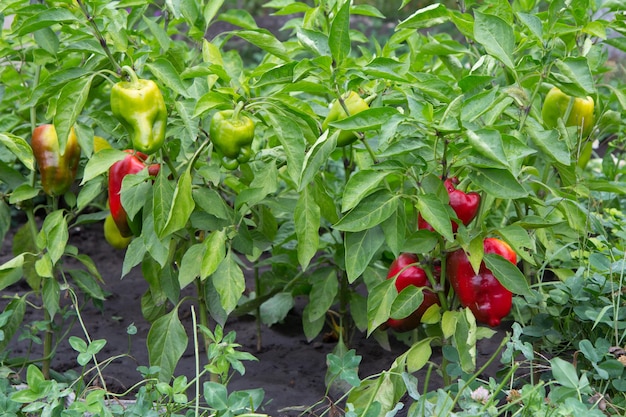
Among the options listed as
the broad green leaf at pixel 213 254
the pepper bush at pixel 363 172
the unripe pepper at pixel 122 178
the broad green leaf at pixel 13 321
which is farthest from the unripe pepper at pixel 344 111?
the broad green leaf at pixel 13 321

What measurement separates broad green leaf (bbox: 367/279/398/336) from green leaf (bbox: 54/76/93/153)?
75cm

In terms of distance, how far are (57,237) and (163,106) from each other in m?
0.50

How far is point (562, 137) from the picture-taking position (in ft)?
6.82

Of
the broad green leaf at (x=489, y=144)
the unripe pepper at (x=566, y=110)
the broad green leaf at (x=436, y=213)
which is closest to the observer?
the broad green leaf at (x=489, y=144)

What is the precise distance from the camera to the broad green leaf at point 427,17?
5.82 feet

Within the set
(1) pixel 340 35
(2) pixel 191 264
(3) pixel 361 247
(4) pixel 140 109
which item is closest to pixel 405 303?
(3) pixel 361 247

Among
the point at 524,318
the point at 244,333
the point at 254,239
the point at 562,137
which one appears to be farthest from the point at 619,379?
the point at 244,333

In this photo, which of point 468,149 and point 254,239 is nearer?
point 468,149

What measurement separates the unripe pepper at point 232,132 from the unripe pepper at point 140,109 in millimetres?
123

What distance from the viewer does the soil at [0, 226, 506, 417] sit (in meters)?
2.21

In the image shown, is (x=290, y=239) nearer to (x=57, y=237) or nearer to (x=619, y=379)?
(x=57, y=237)

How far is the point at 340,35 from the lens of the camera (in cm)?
165

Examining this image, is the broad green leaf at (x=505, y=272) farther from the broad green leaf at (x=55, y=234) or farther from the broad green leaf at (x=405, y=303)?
the broad green leaf at (x=55, y=234)

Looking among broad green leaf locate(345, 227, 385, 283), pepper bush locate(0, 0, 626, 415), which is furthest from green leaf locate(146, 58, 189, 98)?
broad green leaf locate(345, 227, 385, 283)
